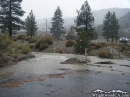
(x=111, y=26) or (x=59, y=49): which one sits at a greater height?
(x=111, y=26)

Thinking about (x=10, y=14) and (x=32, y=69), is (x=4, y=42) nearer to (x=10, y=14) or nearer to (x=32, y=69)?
(x=32, y=69)

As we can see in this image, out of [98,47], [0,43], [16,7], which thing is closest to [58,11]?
[16,7]

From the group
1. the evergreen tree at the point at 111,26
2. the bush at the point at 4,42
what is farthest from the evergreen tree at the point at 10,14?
the evergreen tree at the point at 111,26

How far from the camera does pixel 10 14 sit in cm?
4219

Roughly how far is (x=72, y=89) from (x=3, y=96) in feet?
9.95

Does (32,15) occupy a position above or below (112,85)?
above

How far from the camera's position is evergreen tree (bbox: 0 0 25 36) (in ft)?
137

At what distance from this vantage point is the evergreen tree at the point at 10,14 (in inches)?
1649

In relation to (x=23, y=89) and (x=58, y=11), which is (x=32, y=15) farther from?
(x=23, y=89)

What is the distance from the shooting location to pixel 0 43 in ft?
59.4

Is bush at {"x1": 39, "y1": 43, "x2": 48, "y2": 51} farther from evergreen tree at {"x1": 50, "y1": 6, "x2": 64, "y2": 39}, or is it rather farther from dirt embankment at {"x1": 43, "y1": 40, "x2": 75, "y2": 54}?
evergreen tree at {"x1": 50, "y1": 6, "x2": 64, "y2": 39}

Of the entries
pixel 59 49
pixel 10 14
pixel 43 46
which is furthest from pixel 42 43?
pixel 10 14

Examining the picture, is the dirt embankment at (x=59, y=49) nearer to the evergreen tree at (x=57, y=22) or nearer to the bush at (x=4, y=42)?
the bush at (x=4, y=42)

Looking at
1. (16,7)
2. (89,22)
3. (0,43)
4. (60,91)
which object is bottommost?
(60,91)
